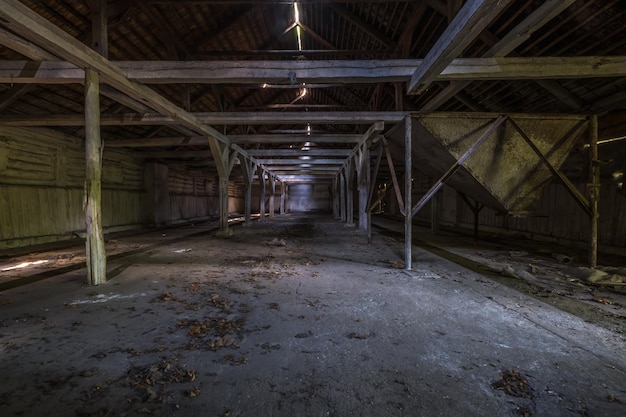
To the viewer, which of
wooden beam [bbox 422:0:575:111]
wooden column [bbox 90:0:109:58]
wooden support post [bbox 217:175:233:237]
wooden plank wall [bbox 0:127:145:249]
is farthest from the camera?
wooden support post [bbox 217:175:233:237]

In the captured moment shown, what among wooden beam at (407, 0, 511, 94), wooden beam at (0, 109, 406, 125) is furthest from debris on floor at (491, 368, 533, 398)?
wooden beam at (0, 109, 406, 125)

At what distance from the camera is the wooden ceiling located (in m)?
4.32

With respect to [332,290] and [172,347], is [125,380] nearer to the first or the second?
[172,347]

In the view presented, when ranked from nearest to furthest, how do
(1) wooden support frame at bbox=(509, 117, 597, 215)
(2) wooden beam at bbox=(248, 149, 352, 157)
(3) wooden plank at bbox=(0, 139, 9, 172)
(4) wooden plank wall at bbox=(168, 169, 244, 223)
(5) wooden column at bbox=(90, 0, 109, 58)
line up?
(5) wooden column at bbox=(90, 0, 109, 58)
(1) wooden support frame at bbox=(509, 117, 597, 215)
(3) wooden plank at bbox=(0, 139, 9, 172)
(2) wooden beam at bbox=(248, 149, 352, 157)
(4) wooden plank wall at bbox=(168, 169, 244, 223)

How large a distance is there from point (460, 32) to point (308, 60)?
300 centimetres

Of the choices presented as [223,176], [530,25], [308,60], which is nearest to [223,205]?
[223,176]

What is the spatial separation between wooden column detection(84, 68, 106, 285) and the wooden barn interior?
0.03 m

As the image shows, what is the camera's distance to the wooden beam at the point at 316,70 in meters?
4.44

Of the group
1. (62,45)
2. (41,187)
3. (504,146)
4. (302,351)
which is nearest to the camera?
(302,351)

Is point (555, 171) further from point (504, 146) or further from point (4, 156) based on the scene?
point (4, 156)

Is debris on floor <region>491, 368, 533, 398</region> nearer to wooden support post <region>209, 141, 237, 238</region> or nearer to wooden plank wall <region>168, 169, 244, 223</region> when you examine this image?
wooden support post <region>209, 141, 237, 238</region>

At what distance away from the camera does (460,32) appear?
10.2ft

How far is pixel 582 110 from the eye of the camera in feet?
22.4

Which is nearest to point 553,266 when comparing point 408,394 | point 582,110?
point 582,110
